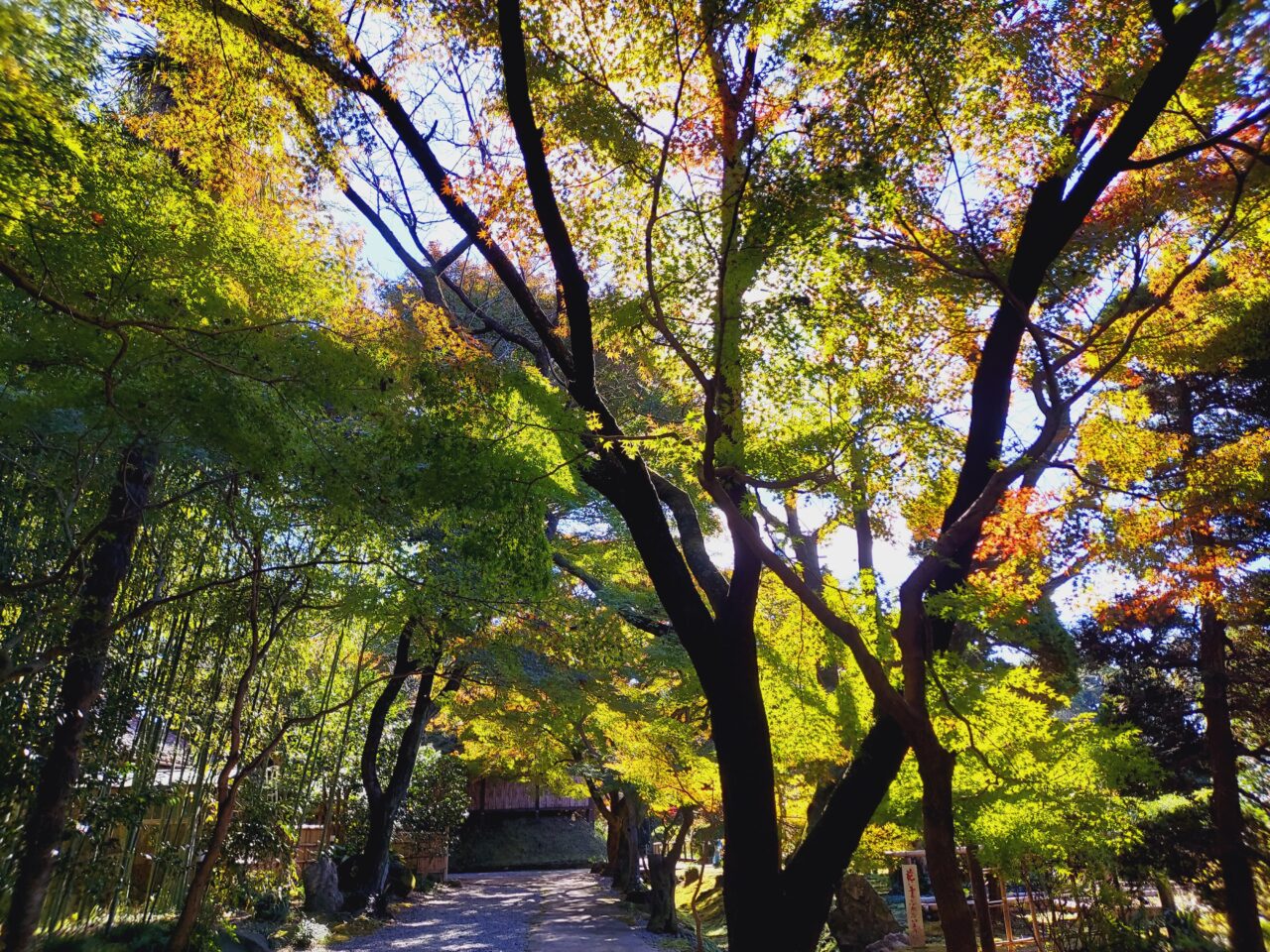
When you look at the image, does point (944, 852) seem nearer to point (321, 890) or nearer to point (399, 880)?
point (321, 890)

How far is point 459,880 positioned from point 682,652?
1375 cm

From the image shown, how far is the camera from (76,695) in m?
5.68

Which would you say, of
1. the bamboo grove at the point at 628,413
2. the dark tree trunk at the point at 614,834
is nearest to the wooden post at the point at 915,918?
the bamboo grove at the point at 628,413

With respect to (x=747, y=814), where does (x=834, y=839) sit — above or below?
below

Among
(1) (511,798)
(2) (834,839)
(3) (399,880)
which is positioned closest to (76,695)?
(2) (834,839)

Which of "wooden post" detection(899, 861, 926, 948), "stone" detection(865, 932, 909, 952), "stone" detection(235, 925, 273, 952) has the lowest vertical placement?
"stone" detection(865, 932, 909, 952)

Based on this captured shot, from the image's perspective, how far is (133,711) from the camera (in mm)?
6375

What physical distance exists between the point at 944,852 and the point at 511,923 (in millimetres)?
9599

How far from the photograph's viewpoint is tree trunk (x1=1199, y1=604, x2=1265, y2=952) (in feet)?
25.6

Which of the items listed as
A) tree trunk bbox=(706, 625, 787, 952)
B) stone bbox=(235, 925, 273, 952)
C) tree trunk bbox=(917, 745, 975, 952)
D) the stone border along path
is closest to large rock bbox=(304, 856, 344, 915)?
the stone border along path

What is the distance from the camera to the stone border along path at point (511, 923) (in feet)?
30.5

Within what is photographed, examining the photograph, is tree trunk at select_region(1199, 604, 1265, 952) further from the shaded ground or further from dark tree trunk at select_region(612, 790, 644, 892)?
the shaded ground

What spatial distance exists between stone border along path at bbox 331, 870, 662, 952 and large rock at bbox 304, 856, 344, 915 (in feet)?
2.37

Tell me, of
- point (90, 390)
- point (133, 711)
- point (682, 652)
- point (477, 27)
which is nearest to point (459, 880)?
point (682, 652)
